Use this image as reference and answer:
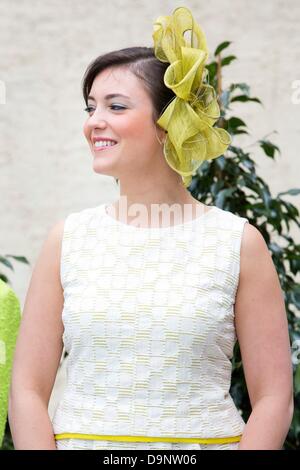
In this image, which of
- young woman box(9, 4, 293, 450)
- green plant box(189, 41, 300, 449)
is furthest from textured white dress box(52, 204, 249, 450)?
green plant box(189, 41, 300, 449)

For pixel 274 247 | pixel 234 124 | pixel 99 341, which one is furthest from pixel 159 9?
pixel 99 341

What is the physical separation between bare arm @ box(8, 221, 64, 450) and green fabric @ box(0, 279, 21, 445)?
20 mm

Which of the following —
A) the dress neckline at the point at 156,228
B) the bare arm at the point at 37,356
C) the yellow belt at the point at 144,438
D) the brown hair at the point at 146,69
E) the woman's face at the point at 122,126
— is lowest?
the yellow belt at the point at 144,438

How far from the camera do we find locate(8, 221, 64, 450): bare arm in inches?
76.5

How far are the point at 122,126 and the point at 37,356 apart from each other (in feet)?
1.55

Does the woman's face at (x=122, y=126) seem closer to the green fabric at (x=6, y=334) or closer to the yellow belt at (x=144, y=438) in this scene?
the green fabric at (x=6, y=334)

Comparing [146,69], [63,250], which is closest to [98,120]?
[146,69]

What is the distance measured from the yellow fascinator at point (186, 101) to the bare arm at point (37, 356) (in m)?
0.34

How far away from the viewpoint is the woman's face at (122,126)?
196 cm

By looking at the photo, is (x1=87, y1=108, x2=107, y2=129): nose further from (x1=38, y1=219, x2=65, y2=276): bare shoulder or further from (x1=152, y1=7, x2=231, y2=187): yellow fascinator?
(x1=38, y1=219, x2=65, y2=276): bare shoulder

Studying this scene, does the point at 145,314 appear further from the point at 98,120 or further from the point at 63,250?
the point at 98,120

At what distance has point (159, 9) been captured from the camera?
171 inches

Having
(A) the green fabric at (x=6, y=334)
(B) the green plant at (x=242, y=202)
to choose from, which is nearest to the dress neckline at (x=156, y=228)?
(A) the green fabric at (x=6, y=334)
